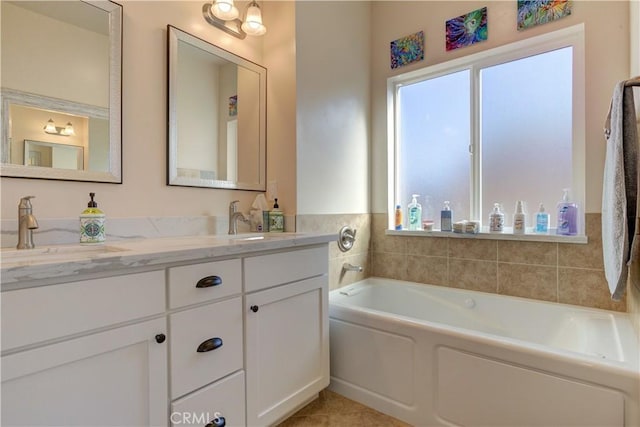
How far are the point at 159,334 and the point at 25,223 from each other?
66 cm

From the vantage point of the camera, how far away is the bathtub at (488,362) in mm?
1201

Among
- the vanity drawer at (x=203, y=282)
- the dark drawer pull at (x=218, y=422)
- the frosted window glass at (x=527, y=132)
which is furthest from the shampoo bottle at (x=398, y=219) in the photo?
the dark drawer pull at (x=218, y=422)

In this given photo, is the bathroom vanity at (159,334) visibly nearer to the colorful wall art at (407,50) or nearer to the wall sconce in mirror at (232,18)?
the wall sconce in mirror at (232,18)

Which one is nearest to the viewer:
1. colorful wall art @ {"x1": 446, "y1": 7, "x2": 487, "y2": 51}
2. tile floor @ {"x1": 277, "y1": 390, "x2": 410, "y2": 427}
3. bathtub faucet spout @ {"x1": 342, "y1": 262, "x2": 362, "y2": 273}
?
tile floor @ {"x1": 277, "y1": 390, "x2": 410, "y2": 427}

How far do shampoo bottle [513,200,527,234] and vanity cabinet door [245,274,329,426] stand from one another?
1292mm

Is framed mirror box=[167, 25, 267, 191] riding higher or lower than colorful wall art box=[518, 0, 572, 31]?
lower

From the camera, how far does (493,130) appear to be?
2217 millimetres

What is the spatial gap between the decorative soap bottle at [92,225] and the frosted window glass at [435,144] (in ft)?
6.81

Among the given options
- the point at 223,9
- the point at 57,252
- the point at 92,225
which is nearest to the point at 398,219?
the point at 223,9

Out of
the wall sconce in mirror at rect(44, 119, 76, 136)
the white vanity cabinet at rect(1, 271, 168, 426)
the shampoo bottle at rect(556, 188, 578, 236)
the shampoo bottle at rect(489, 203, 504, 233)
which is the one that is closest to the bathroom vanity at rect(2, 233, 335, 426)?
the white vanity cabinet at rect(1, 271, 168, 426)

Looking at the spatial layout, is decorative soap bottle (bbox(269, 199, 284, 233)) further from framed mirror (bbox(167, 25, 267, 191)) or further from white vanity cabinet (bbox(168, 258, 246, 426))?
white vanity cabinet (bbox(168, 258, 246, 426))

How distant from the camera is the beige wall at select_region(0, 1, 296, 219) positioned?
4.32ft

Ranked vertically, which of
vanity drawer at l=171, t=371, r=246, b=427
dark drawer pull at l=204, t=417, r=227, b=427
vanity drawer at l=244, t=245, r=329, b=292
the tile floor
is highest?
vanity drawer at l=244, t=245, r=329, b=292

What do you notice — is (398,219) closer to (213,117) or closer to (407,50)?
(407,50)
